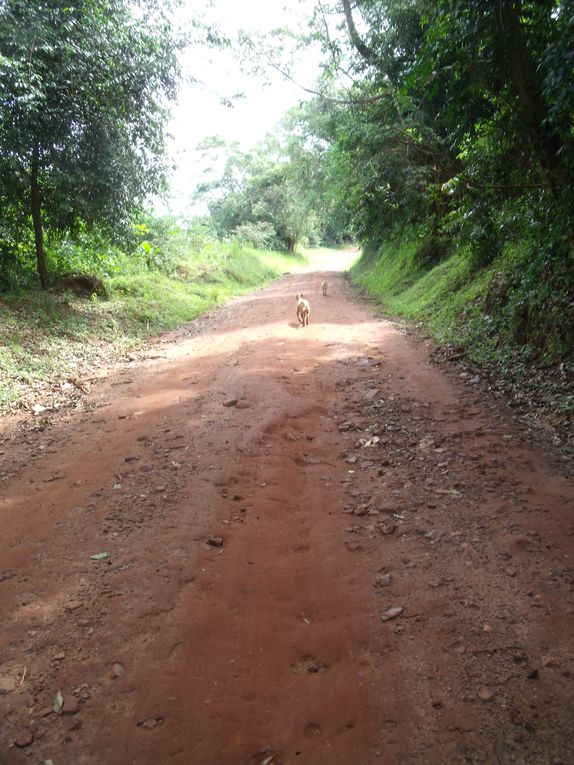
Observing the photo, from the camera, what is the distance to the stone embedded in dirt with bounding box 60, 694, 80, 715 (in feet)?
8.47

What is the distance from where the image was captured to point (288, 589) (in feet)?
11.3

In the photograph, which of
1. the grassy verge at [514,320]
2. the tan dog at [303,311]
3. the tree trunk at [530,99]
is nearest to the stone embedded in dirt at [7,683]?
the grassy verge at [514,320]

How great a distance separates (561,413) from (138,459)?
4.91 meters

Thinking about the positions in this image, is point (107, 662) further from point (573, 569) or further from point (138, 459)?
point (573, 569)

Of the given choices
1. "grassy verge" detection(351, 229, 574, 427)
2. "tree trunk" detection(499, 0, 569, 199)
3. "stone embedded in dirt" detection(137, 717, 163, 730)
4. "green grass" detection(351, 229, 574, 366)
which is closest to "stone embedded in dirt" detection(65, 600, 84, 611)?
"stone embedded in dirt" detection(137, 717, 163, 730)

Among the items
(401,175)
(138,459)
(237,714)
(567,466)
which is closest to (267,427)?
(138,459)

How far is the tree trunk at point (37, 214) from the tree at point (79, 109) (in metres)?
0.02

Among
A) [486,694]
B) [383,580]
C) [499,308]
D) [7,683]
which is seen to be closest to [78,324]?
[499,308]

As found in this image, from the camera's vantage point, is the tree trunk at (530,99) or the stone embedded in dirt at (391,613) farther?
the tree trunk at (530,99)

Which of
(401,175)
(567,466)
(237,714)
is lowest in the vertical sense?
(237,714)

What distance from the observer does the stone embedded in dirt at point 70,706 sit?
2582mm

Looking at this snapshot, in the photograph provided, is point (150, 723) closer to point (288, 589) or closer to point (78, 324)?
point (288, 589)

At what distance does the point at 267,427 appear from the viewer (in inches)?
235

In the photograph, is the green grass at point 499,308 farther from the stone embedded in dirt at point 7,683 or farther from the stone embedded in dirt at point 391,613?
the stone embedded in dirt at point 7,683
